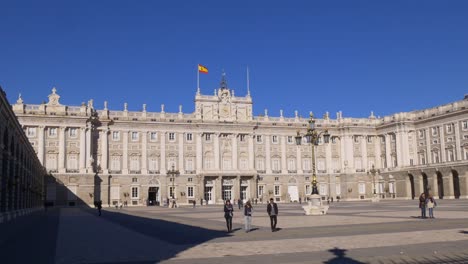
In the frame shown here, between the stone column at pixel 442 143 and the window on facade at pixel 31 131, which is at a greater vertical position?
the window on facade at pixel 31 131

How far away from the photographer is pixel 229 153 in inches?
3580

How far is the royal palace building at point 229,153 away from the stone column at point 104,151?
26cm

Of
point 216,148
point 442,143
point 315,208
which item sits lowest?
point 315,208

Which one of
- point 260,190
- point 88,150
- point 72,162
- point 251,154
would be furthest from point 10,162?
point 260,190

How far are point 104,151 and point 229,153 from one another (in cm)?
2154

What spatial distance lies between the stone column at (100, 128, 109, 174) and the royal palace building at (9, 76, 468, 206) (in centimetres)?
26

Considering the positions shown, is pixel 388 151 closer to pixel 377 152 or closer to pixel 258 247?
pixel 377 152

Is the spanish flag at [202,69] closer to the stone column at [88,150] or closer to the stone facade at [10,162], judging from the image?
the stone column at [88,150]

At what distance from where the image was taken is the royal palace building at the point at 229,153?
79.8 metres

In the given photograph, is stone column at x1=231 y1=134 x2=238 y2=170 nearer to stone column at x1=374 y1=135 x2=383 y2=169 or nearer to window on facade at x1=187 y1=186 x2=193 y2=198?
window on facade at x1=187 y1=186 x2=193 y2=198

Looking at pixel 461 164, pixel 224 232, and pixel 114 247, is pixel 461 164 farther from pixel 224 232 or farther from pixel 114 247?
pixel 114 247

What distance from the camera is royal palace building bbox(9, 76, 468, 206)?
79.8 meters

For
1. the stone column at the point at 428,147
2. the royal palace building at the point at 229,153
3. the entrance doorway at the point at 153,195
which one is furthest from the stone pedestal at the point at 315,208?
the stone column at the point at 428,147

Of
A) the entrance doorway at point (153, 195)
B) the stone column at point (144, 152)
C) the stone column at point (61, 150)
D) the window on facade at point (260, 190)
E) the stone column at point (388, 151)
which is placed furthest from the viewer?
the stone column at point (388, 151)
